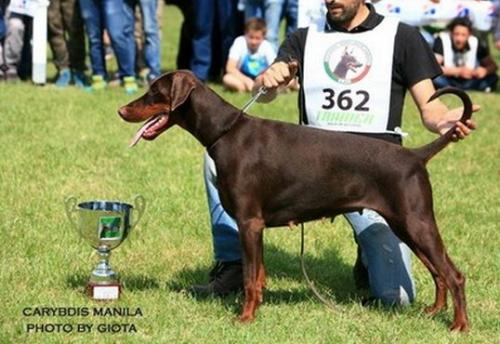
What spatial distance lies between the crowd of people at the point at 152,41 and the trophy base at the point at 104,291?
222 inches

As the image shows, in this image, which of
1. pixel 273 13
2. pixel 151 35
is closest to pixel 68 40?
pixel 151 35

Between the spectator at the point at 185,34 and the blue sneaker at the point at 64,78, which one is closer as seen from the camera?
the blue sneaker at the point at 64,78

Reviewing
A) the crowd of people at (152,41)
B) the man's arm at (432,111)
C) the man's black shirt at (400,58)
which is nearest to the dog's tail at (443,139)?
the man's arm at (432,111)

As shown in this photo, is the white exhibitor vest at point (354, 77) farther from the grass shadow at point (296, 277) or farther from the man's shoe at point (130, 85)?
the man's shoe at point (130, 85)

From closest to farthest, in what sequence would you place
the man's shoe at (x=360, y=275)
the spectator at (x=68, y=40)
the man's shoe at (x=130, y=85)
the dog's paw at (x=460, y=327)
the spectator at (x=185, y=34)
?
the dog's paw at (x=460, y=327) → the man's shoe at (x=360, y=275) → the man's shoe at (x=130, y=85) → the spectator at (x=68, y=40) → the spectator at (x=185, y=34)

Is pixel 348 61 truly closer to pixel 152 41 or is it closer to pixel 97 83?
pixel 97 83

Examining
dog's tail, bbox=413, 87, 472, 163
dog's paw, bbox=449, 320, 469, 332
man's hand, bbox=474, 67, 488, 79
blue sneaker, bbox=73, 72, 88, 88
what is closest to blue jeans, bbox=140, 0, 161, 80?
blue sneaker, bbox=73, 72, 88, 88

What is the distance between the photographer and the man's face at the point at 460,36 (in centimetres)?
1258

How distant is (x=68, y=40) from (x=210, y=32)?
1575 mm

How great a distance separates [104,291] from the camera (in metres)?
5.21

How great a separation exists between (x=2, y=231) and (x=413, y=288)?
2.45 m

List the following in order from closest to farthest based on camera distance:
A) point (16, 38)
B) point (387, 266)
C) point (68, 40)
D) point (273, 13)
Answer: point (387, 266) < point (16, 38) < point (68, 40) < point (273, 13)

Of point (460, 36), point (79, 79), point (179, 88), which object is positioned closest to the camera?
point (179, 88)

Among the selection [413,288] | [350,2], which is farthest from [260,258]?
[350,2]
